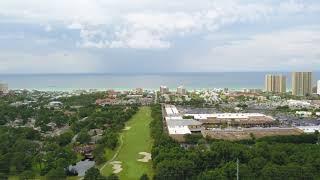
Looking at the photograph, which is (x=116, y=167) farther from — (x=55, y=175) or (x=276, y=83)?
(x=276, y=83)

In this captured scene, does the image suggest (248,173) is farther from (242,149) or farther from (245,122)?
(245,122)

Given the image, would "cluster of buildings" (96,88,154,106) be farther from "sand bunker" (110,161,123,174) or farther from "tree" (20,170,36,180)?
"tree" (20,170,36,180)

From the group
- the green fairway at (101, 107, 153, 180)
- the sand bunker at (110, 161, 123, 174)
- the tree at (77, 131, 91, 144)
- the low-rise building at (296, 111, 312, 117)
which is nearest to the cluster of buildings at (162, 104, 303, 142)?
the green fairway at (101, 107, 153, 180)

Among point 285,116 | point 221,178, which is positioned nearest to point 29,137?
point 221,178

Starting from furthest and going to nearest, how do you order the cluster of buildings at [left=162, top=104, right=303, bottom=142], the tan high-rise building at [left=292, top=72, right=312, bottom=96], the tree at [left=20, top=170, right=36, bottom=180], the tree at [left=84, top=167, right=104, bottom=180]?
the tan high-rise building at [left=292, top=72, right=312, bottom=96], the cluster of buildings at [left=162, top=104, right=303, bottom=142], the tree at [left=20, top=170, right=36, bottom=180], the tree at [left=84, top=167, right=104, bottom=180]

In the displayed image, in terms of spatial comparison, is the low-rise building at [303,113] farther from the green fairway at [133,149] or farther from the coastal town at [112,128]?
the green fairway at [133,149]

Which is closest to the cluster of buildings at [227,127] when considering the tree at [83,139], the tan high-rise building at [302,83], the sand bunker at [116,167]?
the tree at [83,139]

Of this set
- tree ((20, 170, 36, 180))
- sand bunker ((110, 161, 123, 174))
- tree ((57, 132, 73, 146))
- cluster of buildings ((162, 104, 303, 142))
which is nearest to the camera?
tree ((20, 170, 36, 180))
